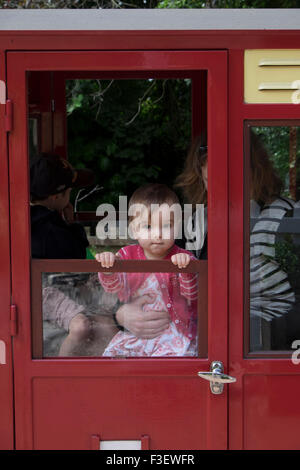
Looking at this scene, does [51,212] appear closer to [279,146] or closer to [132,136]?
[279,146]

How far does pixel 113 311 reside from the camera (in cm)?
220

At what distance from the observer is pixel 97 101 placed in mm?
3941

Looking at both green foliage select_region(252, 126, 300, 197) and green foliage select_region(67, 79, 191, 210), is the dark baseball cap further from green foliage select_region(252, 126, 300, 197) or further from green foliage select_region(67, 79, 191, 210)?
green foliage select_region(252, 126, 300, 197)

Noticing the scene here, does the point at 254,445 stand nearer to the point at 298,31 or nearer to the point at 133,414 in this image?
the point at 133,414

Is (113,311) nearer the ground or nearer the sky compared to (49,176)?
nearer the ground

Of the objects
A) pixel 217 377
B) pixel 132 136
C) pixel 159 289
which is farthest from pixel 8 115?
pixel 132 136

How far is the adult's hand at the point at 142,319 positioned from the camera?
2203mm

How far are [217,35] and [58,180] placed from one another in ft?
A: 3.50

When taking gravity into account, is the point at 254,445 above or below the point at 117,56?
below

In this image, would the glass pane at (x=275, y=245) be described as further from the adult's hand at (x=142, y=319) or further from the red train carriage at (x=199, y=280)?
the adult's hand at (x=142, y=319)

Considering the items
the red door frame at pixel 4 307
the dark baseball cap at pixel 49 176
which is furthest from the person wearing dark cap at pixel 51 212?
the red door frame at pixel 4 307

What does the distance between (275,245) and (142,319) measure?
590mm

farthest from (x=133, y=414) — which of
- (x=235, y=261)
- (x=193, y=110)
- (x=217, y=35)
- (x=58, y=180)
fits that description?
(x=193, y=110)

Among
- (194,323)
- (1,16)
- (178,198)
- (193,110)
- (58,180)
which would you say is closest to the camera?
(1,16)
